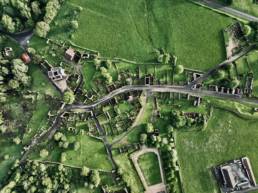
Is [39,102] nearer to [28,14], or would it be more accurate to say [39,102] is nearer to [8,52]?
[8,52]

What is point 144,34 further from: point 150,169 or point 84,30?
point 150,169

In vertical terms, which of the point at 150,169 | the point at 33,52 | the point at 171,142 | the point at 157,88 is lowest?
the point at 150,169

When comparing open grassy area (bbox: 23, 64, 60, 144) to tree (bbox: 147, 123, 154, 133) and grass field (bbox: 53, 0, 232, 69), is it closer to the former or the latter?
grass field (bbox: 53, 0, 232, 69)

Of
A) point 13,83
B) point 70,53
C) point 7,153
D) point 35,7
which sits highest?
point 35,7

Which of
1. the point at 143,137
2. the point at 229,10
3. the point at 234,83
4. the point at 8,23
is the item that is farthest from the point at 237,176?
the point at 8,23

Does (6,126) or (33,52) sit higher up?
(33,52)

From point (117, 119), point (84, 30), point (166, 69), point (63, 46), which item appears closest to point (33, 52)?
point (63, 46)
